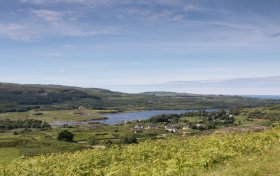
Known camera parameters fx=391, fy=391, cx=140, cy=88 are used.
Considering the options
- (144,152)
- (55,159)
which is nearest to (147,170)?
(144,152)

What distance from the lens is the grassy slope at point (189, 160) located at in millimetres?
17203

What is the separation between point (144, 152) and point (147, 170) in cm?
1148

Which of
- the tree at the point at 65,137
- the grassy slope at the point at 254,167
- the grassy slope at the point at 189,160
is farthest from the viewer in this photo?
the tree at the point at 65,137

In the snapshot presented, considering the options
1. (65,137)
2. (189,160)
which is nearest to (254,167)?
(189,160)

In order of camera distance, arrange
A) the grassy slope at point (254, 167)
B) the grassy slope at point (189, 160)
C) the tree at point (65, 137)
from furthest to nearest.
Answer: the tree at point (65, 137)
the grassy slope at point (189, 160)
the grassy slope at point (254, 167)

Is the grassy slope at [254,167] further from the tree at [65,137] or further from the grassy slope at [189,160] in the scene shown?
the tree at [65,137]

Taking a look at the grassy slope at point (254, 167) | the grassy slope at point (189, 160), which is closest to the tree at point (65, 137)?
the grassy slope at point (189, 160)

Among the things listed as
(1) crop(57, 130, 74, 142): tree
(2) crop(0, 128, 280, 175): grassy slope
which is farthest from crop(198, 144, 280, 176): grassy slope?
(1) crop(57, 130, 74, 142): tree

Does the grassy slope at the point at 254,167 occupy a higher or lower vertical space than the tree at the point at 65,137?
higher

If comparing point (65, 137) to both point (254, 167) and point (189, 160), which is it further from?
point (254, 167)

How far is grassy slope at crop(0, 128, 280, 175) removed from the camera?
17203 mm

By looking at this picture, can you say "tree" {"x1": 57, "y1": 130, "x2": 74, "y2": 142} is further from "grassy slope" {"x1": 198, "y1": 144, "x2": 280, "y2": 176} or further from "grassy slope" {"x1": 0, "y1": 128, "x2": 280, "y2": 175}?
"grassy slope" {"x1": 198, "y1": 144, "x2": 280, "y2": 176}

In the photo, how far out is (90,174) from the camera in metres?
23.1

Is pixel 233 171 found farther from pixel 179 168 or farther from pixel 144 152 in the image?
pixel 144 152
